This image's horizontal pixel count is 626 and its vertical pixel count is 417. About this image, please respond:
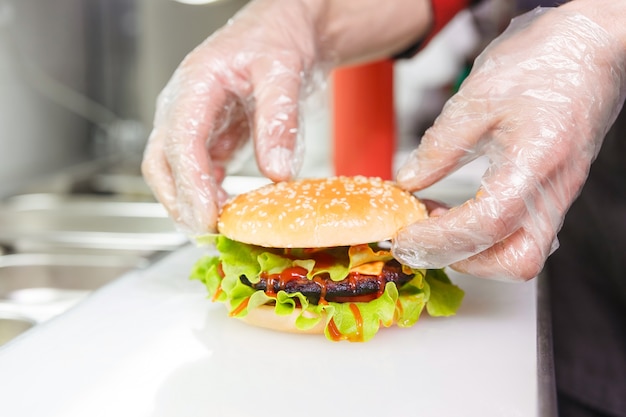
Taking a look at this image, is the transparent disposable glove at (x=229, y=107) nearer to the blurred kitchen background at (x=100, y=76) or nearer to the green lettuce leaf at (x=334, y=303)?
the green lettuce leaf at (x=334, y=303)

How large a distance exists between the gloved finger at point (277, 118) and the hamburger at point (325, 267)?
0.23 ft

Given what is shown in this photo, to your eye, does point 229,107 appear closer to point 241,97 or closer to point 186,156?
point 241,97

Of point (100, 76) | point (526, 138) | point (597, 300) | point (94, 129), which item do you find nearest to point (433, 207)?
point (526, 138)

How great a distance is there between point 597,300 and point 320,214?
35.3 inches

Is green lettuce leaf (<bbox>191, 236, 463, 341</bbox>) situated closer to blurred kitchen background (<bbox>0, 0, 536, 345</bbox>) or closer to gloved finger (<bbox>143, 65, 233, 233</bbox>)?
gloved finger (<bbox>143, 65, 233, 233</bbox>)

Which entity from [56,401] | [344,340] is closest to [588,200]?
[344,340]

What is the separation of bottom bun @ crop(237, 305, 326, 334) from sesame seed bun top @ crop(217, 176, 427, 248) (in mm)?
123

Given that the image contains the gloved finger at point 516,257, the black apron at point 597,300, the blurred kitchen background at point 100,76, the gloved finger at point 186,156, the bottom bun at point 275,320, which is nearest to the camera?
the gloved finger at point 516,257

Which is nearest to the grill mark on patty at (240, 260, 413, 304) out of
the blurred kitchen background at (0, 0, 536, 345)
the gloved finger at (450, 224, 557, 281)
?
the gloved finger at (450, 224, 557, 281)

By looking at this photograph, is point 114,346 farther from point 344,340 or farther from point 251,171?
point 251,171

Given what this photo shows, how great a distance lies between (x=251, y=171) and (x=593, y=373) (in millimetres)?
1675

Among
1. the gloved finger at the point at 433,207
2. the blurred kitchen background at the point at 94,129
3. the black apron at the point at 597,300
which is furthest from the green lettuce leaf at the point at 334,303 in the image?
the black apron at the point at 597,300

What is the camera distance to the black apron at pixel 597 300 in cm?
161

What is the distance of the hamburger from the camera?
3.91 ft
